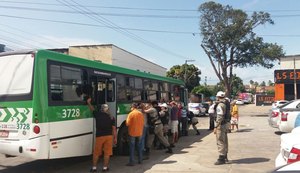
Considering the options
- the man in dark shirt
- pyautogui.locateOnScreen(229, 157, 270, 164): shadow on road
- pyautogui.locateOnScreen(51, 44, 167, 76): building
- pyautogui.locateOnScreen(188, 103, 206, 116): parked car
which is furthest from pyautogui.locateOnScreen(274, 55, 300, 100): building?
the man in dark shirt

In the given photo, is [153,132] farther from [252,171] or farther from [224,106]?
[252,171]

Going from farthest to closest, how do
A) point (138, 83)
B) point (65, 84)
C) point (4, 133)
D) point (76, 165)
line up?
point (138, 83) < point (76, 165) < point (65, 84) < point (4, 133)

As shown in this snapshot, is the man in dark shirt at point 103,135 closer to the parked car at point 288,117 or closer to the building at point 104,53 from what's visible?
the parked car at point 288,117

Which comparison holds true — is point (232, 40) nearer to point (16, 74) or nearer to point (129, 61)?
point (129, 61)

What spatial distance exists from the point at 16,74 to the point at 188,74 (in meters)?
63.4

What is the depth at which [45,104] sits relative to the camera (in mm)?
8367

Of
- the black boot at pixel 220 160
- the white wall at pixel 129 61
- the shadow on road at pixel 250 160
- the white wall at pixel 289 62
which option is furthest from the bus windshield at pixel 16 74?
the white wall at pixel 289 62

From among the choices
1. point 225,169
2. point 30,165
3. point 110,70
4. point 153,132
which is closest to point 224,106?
point 225,169

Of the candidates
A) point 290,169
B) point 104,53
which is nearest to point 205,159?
point 290,169

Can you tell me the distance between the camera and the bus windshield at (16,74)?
332 inches

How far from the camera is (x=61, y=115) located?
8.84 m

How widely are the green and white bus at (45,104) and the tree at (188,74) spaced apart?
5816 centimetres

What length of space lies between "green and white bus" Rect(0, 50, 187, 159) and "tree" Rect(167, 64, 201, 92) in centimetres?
5816

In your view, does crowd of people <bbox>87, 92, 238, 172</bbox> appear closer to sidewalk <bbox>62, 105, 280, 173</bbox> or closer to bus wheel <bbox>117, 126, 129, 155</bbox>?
sidewalk <bbox>62, 105, 280, 173</bbox>
